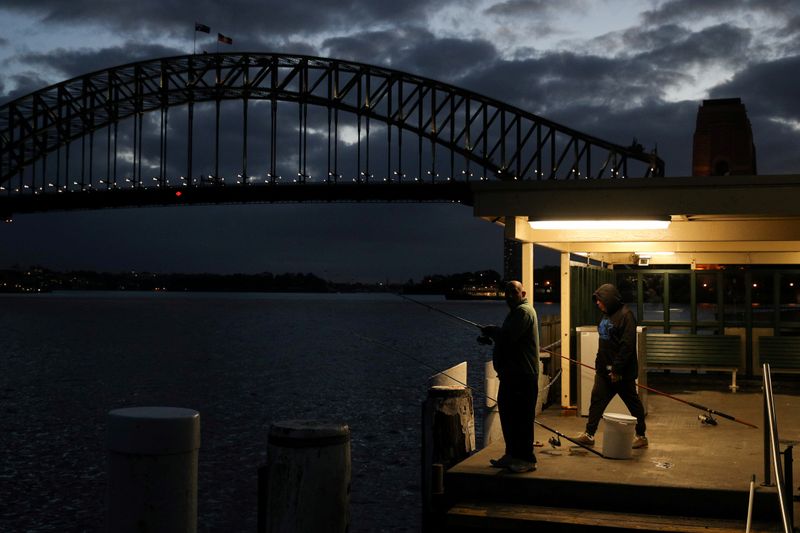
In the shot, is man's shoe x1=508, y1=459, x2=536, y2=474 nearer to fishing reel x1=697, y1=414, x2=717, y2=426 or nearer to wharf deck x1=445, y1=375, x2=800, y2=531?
wharf deck x1=445, y1=375, x2=800, y2=531

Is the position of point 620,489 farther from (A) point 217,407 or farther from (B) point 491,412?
(A) point 217,407

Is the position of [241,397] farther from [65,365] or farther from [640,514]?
[640,514]

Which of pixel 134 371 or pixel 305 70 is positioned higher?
pixel 305 70

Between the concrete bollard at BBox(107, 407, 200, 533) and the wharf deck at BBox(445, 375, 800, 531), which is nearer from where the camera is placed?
the concrete bollard at BBox(107, 407, 200, 533)

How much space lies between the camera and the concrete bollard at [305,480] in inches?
202

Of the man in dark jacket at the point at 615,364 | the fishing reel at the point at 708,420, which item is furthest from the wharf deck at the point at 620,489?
the fishing reel at the point at 708,420

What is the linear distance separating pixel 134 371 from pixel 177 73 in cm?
4726

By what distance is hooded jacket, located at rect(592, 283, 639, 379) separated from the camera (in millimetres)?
7957

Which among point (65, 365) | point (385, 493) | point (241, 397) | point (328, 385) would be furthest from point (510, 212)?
point (65, 365)

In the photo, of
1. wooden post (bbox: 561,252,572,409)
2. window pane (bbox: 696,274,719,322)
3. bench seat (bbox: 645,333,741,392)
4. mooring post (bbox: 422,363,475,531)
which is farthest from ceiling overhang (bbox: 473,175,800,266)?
window pane (bbox: 696,274,719,322)

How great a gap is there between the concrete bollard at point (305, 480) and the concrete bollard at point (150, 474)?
909 mm

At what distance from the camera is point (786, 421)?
32.0 ft

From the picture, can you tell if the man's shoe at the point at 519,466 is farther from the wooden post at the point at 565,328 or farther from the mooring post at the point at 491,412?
the wooden post at the point at 565,328

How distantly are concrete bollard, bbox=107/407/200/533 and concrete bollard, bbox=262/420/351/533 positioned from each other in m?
0.91
